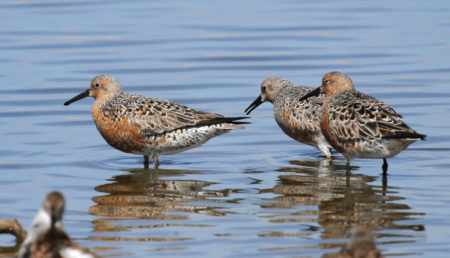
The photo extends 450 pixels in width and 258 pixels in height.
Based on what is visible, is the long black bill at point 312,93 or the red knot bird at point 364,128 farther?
the long black bill at point 312,93

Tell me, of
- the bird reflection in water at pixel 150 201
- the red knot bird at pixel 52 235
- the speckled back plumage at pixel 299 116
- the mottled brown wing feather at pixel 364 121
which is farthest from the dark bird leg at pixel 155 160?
the red knot bird at pixel 52 235

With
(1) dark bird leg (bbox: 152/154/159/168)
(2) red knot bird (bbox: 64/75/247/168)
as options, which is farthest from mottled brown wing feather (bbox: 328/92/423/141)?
(1) dark bird leg (bbox: 152/154/159/168)

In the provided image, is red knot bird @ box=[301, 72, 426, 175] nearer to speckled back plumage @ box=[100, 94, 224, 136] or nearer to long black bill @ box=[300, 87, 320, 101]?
long black bill @ box=[300, 87, 320, 101]

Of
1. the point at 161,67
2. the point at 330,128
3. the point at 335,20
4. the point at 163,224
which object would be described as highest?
the point at 335,20

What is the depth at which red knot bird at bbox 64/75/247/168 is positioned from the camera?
14219 mm

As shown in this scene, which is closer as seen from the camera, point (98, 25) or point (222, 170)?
point (222, 170)

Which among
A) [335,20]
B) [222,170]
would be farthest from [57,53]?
[222,170]

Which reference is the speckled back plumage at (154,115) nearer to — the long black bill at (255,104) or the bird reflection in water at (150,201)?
the bird reflection in water at (150,201)

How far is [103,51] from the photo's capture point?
913 inches

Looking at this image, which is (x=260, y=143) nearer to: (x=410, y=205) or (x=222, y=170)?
(x=222, y=170)

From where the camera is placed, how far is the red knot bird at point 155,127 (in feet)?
46.6

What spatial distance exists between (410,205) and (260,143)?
14.7ft

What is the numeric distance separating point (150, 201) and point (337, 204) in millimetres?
2382

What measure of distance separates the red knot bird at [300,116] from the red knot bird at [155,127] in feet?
3.63
